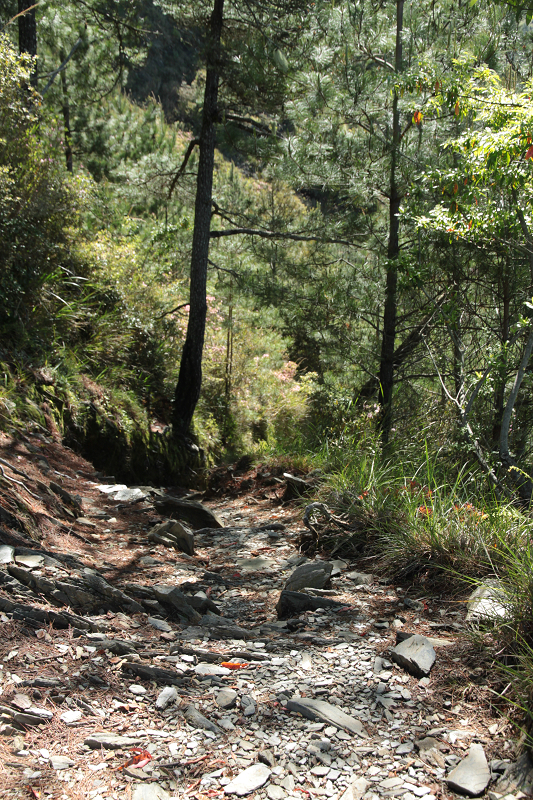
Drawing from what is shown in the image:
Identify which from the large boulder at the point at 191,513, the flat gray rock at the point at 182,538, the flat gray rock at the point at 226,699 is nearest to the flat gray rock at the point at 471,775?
the flat gray rock at the point at 226,699

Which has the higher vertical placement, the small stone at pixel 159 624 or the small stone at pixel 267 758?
the small stone at pixel 267 758

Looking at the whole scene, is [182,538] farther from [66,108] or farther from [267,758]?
[66,108]

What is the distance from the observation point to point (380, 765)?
2.09 metres

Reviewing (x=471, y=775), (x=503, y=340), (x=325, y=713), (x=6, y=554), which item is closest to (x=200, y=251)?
(x=503, y=340)

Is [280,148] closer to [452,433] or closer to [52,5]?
[452,433]

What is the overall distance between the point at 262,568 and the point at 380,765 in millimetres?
2491

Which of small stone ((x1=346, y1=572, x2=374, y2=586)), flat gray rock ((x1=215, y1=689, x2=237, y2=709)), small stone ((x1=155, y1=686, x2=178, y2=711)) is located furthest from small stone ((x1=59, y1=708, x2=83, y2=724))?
small stone ((x1=346, y1=572, x2=374, y2=586))

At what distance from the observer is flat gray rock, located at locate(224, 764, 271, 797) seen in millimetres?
1923

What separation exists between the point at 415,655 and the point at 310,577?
1.31 meters

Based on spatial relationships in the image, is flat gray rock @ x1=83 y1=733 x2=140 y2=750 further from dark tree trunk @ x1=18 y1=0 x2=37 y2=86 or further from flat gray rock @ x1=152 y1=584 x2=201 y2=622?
dark tree trunk @ x1=18 y1=0 x2=37 y2=86

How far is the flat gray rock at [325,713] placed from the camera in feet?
7.54

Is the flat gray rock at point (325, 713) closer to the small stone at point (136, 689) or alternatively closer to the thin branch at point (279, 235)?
the small stone at point (136, 689)

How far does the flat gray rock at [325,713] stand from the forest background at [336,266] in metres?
1.51

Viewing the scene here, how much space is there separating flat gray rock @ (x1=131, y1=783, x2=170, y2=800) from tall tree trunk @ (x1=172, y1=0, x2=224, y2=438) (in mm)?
6766
